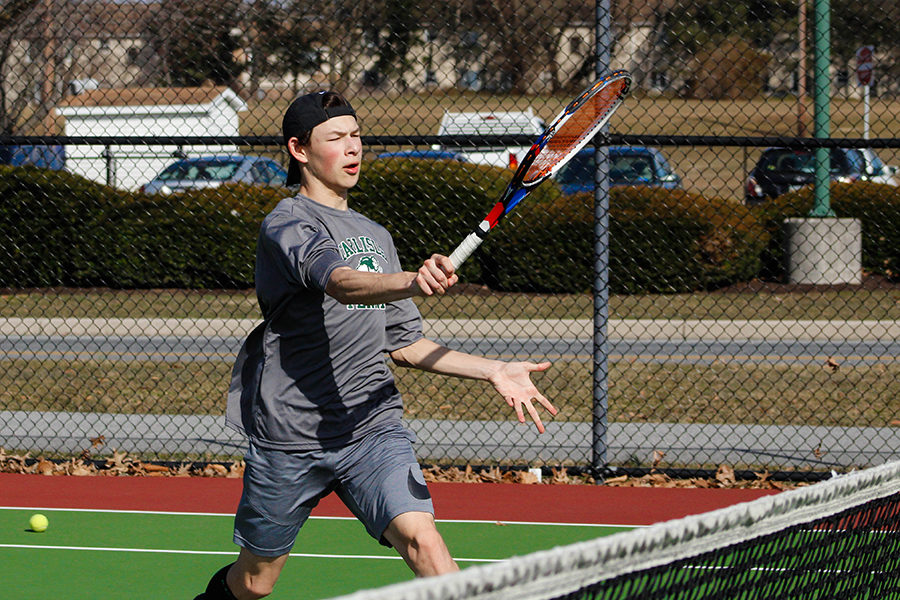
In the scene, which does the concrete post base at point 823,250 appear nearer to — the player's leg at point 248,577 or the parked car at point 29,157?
the parked car at point 29,157

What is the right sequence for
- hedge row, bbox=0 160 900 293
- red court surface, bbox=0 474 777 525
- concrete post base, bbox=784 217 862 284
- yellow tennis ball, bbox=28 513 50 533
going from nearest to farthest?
1. yellow tennis ball, bbox=28 513 50 533
2. red court surface, bbox=0 474 777 525
3. concrete post base, bbox=784 217 862 284
4. hedge row, bbox=0 160 900 293

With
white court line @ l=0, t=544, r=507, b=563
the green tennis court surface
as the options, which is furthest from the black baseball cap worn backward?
white court line @ l=0, t=544, r=507, b=563

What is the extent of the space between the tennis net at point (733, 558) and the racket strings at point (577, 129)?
50.3 inches

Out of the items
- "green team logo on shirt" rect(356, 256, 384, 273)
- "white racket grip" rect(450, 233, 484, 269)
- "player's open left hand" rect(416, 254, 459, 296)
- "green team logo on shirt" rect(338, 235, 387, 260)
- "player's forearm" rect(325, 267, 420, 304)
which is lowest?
"green team logo on shirt" rect(356, 256, 384, 273)

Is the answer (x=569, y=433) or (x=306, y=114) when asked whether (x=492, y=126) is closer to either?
(x=569, y=433)

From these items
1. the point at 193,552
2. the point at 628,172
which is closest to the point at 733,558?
the point at 193,552

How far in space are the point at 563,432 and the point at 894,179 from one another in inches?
503

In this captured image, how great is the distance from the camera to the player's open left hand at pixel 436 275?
2990mm

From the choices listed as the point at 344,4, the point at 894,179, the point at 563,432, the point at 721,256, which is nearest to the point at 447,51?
the point at 344,4

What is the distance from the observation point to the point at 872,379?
10.6m

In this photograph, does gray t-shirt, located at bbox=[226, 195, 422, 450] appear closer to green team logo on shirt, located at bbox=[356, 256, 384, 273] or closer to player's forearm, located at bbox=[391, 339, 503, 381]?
green team logo on shirt, located at bbox=[356, 256, 384, 273]

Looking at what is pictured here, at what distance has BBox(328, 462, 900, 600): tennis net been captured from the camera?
6.76 feet

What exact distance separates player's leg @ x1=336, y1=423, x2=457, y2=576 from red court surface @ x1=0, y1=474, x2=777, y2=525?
290 centimetres

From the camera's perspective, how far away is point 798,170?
741 inches
